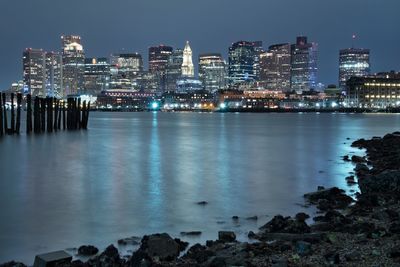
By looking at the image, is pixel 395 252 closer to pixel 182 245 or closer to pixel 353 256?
pixel 353 256

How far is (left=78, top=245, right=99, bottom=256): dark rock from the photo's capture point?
34.2 ft

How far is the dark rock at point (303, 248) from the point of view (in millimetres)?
9125

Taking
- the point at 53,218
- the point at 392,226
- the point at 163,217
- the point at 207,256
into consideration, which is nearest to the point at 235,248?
the point at 207,256

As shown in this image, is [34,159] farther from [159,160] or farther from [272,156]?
[272,156]

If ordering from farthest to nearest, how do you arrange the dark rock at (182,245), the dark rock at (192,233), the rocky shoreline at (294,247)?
the dark rock at (192,233), the dark rock at (182,245), the rocky shoreline at (294,247)

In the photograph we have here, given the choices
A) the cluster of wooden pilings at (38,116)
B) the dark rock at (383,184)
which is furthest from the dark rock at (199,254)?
the cluster of wooden pilings at (38,116)

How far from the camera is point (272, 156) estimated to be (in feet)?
107

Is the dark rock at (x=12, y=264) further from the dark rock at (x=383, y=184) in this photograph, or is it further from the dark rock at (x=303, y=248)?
the dark rock at (x=383, y=184)

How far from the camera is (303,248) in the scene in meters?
9.30

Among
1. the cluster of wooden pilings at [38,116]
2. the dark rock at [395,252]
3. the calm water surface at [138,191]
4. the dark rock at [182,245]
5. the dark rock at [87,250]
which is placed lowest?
the calm water surface at [138,191]

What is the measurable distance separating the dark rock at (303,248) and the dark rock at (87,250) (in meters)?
4.09

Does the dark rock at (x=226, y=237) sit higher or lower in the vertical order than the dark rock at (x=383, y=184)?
lower

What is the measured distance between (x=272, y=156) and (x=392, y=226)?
72.1 feet

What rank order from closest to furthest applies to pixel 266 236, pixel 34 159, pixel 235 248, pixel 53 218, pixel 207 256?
pixel 207 256 → pixel 235 248 → pixel 266 236 → pixel 53 218 → pixel 34 159
